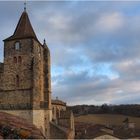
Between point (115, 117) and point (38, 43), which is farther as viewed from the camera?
point (115, 117)

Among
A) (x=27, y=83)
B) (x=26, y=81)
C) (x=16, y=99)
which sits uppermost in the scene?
(x=26, y=81)

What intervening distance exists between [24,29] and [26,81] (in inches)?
320

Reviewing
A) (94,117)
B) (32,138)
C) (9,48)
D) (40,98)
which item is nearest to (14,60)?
(9,48)

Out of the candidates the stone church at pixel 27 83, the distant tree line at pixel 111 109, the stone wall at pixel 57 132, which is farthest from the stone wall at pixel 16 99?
the distant tree line at pixel 111 109

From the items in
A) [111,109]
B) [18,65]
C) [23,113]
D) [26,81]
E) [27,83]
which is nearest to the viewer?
[23,113]

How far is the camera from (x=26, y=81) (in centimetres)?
5003

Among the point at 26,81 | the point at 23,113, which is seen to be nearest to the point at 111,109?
the point at 26,81

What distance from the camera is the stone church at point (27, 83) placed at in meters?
49.0

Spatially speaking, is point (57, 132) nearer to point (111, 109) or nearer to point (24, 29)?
point (24, 29)

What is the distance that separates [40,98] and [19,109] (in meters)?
3.33

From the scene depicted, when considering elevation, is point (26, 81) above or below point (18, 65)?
below

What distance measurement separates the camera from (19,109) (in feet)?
161

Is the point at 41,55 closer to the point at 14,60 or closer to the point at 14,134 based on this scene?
the point at 14,60

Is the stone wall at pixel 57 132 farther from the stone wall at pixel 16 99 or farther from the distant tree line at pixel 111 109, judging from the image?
the distant tree line at pixel 111 109
